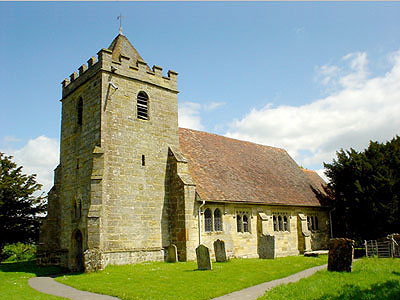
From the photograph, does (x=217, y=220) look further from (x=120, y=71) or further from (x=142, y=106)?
(x=120, y=71)

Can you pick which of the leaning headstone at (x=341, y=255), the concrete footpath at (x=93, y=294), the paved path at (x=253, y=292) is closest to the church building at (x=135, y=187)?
the concrete footpath at (x=93, y=294)

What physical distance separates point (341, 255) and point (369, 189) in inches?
489

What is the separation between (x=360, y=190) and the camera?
25531mm

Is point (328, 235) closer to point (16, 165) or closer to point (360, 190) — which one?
point (360, 190)

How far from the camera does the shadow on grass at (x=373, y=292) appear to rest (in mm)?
10359

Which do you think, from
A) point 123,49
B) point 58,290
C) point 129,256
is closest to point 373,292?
point 58,290

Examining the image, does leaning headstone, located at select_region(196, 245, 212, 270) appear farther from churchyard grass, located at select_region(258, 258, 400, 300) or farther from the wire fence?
the wire fence

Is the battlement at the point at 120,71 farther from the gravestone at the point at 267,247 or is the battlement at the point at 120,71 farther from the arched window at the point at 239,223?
the gravestone at the point at 267,247

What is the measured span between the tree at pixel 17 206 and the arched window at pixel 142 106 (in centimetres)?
1129

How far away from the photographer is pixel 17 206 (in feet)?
86.1

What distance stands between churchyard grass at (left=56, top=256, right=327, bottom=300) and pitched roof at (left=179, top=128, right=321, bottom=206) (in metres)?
5.30

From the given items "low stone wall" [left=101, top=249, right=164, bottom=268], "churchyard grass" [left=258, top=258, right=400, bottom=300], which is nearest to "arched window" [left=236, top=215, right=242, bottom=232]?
"low stone wall" [left=101, top=249, right=164, bottom=268]

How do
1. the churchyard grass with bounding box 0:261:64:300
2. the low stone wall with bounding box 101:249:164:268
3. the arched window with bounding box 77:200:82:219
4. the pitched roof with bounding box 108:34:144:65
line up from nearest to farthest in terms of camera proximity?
the churchyard grass with bounding box 0:261:64:300, the low stone wall with bounding box 101:249:164:268, the arched window with bounding box 77:200:82:219, the pitched roof with bounding box 108:34:144:65

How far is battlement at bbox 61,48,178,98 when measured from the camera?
21109 millimetres
